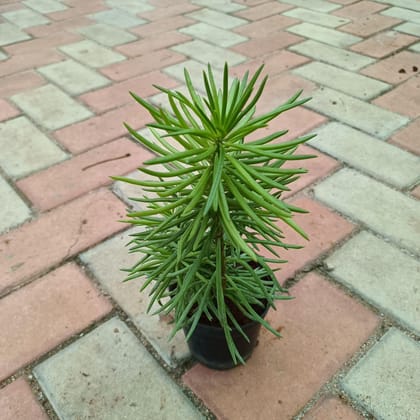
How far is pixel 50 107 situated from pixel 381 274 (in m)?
2.08

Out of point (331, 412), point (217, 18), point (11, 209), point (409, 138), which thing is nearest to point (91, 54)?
point (217, 18)

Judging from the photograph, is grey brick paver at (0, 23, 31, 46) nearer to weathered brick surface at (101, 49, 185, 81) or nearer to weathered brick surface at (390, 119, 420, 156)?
weathered brick surface at (101, 49, 185, 81)

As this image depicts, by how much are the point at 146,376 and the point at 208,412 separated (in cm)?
23

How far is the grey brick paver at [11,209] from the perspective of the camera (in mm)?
1968

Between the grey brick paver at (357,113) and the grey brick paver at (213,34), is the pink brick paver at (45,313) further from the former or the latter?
the grey brick paver at (213,34)

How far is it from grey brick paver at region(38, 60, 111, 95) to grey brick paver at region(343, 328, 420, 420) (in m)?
2.29

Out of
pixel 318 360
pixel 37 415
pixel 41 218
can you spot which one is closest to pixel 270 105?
pixel 41 218

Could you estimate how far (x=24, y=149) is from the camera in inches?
93.8

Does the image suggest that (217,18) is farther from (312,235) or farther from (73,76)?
(312,235)

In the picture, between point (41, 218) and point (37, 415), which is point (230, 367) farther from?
point (41, 218)

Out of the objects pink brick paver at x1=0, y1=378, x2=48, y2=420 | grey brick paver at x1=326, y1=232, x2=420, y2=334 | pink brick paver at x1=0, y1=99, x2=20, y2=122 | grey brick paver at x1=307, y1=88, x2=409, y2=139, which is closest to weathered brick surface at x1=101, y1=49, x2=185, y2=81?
pink brick paver at x1=0, y1=99, x2=20, y2=122

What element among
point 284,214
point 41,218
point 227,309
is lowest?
point 41,218

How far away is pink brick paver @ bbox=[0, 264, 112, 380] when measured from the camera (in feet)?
4.95

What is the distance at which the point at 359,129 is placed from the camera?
2.52 m
